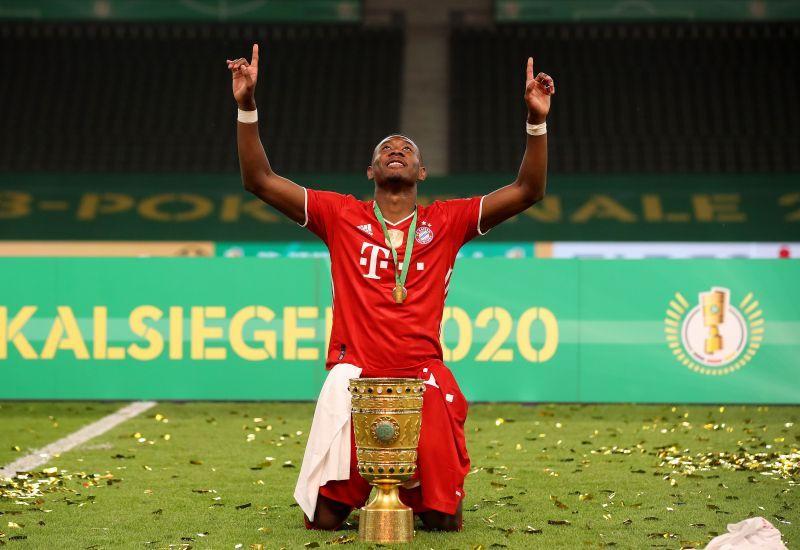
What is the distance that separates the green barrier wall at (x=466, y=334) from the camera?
11.5 m

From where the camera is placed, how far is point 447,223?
19.7ft

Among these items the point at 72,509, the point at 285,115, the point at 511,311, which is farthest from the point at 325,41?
the point at 72,509

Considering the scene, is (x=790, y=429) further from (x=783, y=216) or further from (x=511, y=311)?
(x=783, y=216)

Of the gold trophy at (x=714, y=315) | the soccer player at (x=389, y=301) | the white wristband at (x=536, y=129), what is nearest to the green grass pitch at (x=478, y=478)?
the soccer player at (x=389, y=301)

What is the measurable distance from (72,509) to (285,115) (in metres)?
18.5

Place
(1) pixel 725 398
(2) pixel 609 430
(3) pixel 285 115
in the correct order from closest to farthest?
(2) pixel 609 430 → (1) pixel 725 398 → (3) pixel 285 115

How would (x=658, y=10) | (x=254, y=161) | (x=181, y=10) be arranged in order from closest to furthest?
(x=254, y=161) < (x=658, y=10) < (x=181, y=10)

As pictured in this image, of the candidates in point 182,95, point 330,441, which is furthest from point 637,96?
point 330,441

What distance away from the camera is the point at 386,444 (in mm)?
5469

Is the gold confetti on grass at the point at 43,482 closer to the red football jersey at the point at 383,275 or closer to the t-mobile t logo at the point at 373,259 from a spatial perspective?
the red football jersey at the point at 383,275

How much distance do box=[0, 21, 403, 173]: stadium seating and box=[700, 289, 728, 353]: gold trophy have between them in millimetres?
12253

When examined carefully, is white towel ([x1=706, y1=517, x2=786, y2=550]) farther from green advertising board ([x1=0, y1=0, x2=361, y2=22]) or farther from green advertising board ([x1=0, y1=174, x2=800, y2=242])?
green advertising board ([x1=0, y1=0, x2=361, y2=22])

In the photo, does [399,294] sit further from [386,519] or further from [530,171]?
[386,519]

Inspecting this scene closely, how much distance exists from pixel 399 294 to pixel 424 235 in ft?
1.06
